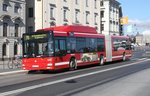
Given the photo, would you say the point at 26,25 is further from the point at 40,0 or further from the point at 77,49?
the point at 77,49

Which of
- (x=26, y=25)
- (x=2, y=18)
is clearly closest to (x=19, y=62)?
Result: (x=2, y=18)

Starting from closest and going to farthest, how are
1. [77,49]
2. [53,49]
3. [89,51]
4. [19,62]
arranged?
1. [53,49]
2. [77,49]
3. [89,51]
4. [19,62]

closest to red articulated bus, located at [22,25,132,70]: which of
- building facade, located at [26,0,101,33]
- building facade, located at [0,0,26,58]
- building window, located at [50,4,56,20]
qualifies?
building facade, located at [0,0,26,58]

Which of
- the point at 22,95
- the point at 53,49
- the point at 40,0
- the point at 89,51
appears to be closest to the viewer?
the point at 22,95

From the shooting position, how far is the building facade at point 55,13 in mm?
69625

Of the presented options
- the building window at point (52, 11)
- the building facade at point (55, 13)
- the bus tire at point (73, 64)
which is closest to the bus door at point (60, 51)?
the bus tire at point (73, 64)

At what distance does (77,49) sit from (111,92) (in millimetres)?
14919

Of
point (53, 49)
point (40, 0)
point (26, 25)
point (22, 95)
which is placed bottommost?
point (22, 95)

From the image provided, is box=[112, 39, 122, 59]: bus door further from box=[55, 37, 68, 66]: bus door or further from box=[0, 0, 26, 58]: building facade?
box=[0, 0, 26, 58]: building facade

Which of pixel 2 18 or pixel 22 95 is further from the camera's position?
pixel 2 18

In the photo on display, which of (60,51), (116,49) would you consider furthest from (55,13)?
(60,51)

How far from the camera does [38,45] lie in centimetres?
2573

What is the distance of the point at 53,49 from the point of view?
25.3 meters

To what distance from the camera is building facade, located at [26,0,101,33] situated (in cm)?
6962
